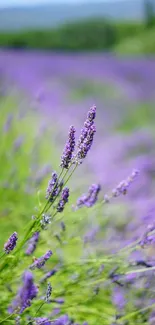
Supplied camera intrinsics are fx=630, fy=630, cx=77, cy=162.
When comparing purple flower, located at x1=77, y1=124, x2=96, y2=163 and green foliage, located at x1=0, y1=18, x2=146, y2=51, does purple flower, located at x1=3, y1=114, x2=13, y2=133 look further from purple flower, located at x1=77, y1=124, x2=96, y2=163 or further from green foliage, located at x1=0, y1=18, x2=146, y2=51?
green foliage, located at x1=0, y1=18, x2=146, y2=51

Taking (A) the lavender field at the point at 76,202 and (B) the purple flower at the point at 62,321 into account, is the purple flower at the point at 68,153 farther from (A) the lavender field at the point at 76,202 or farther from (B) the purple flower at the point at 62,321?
(B) the purple flower at the point at 62,321

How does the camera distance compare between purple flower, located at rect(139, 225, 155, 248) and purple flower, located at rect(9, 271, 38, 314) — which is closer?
purple flower, located at rect(9, 271, 38, 314)

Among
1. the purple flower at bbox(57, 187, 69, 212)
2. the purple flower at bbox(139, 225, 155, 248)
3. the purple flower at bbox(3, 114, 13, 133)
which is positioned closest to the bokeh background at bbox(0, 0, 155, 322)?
the purple flower at bbox(3, 114, 13, 133)

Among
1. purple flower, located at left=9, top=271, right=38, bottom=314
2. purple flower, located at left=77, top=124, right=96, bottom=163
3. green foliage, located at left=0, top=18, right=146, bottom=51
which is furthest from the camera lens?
green foliage, located at left=0, top=18, right=146, bottom=51

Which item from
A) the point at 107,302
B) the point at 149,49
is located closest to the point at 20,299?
the point at 107,302

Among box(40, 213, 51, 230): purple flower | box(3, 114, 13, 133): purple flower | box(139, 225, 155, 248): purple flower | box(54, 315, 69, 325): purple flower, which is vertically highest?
box(3, 114, 13, 133): purple flower

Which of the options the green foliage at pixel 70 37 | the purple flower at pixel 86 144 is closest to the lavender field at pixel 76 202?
the purple flower at pixel 86 144

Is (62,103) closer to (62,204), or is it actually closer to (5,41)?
(62,204)
